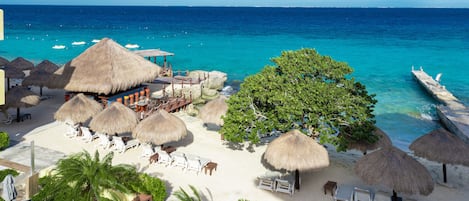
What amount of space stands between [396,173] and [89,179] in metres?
6.76

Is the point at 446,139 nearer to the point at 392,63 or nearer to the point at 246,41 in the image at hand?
the point at 392,63

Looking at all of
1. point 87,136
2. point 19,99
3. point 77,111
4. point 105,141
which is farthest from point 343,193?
point 19,99

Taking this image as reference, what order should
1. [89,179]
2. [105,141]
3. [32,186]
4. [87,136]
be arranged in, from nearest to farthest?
[89,179], [32,186], [105,141], [87,136]

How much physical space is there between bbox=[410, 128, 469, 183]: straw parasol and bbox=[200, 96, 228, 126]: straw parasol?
6.32 m

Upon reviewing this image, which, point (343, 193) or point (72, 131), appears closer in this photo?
point (343, 193)

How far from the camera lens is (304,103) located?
11508 mm

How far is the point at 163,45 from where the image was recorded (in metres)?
52.3

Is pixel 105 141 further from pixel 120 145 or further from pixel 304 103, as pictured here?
pixel 304 103

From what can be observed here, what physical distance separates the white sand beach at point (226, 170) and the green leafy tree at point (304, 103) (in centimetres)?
97

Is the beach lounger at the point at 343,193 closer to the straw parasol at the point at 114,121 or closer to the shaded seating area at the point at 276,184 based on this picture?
the shaded seating area at the point at 276,184

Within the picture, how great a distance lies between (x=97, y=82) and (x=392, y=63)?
1181 inches

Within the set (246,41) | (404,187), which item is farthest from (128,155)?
(246,41)

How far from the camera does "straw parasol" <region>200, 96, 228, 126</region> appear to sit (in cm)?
1443

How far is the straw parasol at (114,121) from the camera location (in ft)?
41.2
